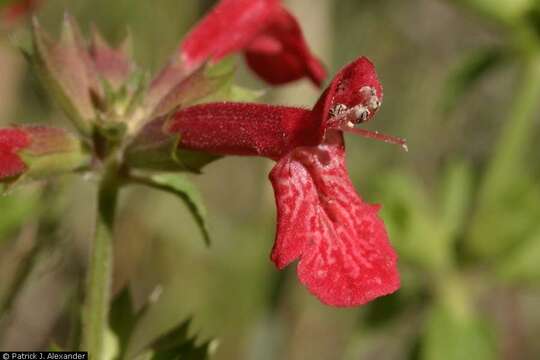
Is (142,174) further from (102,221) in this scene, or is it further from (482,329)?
(482,329)

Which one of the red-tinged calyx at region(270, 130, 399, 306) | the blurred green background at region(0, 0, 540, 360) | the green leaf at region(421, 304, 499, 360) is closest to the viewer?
the red-tinged calyx at region(270, 130, 399, 306)

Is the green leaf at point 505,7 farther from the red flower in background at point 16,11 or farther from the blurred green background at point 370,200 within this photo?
the red flower in background at point 16,11

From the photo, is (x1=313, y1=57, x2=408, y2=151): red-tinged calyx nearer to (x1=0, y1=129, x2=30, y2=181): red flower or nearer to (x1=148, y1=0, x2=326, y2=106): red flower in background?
(x1=148, y1=0, x2=326, y2=106): red flower in background

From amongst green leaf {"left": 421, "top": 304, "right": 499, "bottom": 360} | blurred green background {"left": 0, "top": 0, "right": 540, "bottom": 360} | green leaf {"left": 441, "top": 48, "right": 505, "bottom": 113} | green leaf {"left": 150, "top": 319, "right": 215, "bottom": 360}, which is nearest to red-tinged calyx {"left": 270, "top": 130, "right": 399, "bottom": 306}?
green leaf {"left": 150, "top": 319, "right": 215, "bottom": 360}

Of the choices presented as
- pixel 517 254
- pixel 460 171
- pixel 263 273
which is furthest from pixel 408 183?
pixel 263 273

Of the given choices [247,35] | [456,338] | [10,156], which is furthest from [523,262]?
[10,156]

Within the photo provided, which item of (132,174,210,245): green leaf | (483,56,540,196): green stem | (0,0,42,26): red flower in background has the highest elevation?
(132,174,210,245): green leaf

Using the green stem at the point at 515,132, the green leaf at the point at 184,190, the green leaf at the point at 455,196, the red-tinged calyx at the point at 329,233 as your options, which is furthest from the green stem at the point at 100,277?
the green leaf at the point at 455,196
